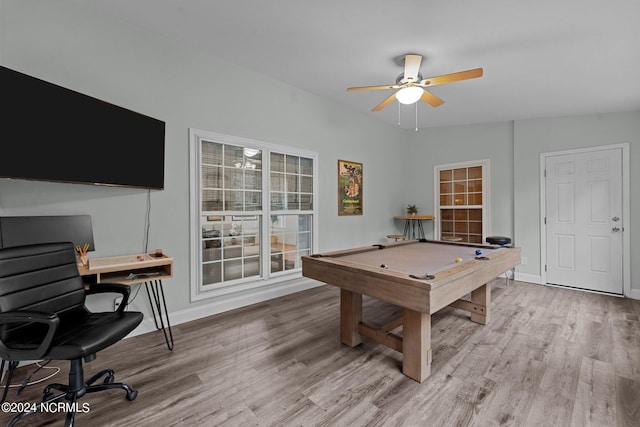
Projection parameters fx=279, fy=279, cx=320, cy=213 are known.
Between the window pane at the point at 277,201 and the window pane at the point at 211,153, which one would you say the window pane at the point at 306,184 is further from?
the window pane at the point at 211,153

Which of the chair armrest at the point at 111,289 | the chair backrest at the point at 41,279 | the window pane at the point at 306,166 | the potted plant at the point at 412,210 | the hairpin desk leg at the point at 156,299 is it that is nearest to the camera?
the chair backrest at the point at 41,279

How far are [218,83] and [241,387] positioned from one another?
3057 millimetres

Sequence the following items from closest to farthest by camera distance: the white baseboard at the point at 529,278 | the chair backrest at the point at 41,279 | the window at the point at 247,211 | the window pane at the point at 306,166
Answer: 1. the chair backrest at the point at 41,279
2. the window at the point at 247,211
3. the window pane at the point at 306,166
4. the white baseboard at the point at 529,278

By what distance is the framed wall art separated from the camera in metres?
4.69

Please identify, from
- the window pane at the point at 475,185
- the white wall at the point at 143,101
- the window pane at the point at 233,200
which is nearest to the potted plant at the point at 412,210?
the window pane at the point at 475,185

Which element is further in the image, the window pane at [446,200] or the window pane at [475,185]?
the window pane at [446,200]

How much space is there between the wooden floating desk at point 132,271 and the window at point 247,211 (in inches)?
19.6

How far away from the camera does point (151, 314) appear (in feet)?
9.15

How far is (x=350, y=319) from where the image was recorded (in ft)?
8.05

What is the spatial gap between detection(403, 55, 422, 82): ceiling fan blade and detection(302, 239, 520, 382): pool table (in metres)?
1.86

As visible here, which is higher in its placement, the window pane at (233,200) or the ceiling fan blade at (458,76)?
the ceiling fan blade at (458,76)

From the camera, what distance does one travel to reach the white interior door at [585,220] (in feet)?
13.0

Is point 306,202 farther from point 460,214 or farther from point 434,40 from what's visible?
point 460,214

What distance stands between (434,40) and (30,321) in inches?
140
